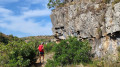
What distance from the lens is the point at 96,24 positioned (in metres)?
9.85

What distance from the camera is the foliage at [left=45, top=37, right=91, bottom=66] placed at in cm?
958

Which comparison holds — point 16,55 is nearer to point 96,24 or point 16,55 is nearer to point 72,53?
point 72,53

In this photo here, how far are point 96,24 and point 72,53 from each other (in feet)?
9.78

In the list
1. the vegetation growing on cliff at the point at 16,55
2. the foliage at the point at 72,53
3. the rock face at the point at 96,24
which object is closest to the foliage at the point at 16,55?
the vegetation growing on cliff at the point at 16,55

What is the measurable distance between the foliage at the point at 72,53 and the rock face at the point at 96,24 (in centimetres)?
86

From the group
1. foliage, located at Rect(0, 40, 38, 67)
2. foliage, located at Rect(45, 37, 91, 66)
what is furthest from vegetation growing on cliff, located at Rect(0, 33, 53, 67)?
foliage, located at Rect(45, 37, 91, 66)

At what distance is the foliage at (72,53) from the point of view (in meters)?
9.58

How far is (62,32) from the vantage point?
1465 cm

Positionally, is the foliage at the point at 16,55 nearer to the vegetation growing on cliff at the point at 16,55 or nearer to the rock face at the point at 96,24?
the vegetation growing on cliff at the point at 16,55

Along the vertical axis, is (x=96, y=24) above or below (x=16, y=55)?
above

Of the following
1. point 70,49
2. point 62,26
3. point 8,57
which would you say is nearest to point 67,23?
point 62,26

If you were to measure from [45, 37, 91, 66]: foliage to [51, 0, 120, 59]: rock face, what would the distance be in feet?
2.81

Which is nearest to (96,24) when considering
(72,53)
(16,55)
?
(72,53)

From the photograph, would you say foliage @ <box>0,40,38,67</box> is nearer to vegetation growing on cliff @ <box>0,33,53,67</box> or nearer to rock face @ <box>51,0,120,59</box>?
vegetation growing on cliff @ <box>0,33,53,67</box>
